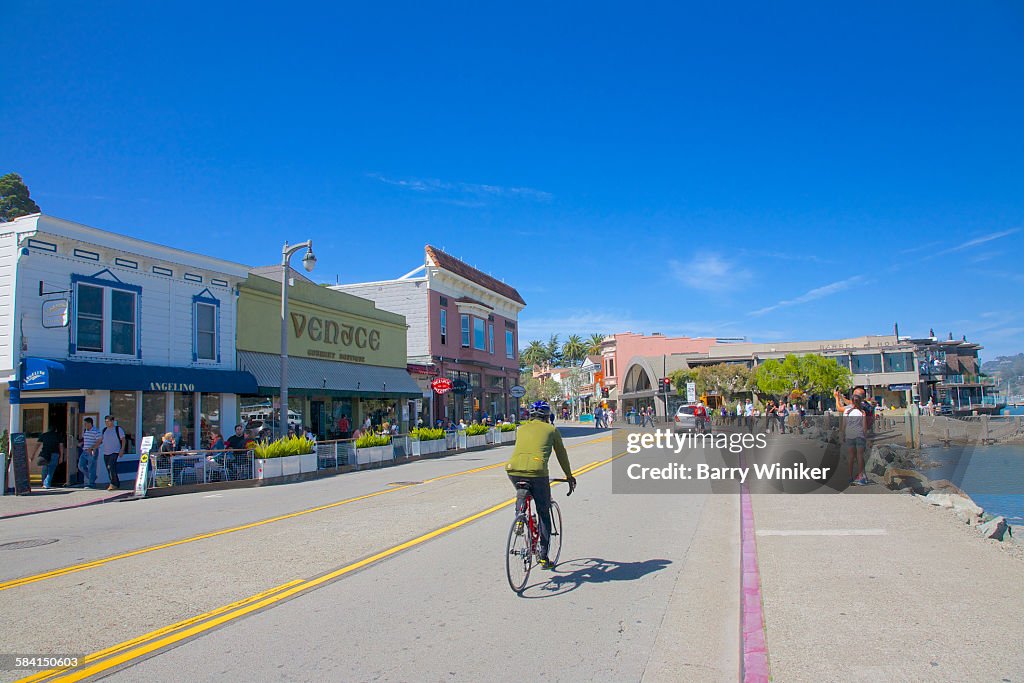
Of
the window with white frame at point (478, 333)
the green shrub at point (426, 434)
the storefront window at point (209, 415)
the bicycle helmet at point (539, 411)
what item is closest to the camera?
the bicycle helmet at point (539, 411)

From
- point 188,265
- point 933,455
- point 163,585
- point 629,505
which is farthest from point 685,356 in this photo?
point 163,585

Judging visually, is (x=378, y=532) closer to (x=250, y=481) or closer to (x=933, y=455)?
(x=250, y=481)

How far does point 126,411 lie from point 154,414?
1049 millimetres

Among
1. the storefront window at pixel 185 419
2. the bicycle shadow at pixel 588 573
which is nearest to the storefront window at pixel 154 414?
the storefront window at pixel 185 419

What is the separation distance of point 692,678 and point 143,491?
51.3 feet

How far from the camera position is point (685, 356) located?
270 ft

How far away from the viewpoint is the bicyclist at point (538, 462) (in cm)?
721

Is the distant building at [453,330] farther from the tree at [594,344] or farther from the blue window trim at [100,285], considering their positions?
the tree at [594,344]

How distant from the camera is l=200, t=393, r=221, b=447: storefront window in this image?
77.6 ft

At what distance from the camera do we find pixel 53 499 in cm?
1625

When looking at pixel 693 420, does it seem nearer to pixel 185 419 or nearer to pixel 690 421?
pixel 690 421

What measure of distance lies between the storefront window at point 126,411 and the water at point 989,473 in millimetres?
20863

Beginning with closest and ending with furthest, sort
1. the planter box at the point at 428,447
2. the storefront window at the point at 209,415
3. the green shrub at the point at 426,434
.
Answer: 1. the storefront window at the point at 209,415
2. the planter box at the point at 428,447
3. the green shrub at the point at 426,434

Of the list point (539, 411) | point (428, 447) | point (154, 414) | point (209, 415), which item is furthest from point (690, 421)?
point (539, 411)
